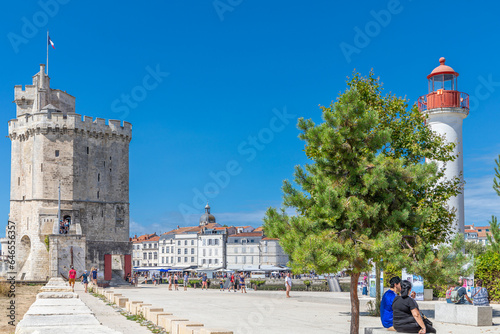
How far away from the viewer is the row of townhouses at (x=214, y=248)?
104 metres

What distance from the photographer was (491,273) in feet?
70.8

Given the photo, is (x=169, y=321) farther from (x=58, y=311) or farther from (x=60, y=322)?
(x=60, y=322)

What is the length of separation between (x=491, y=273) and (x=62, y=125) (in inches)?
1522

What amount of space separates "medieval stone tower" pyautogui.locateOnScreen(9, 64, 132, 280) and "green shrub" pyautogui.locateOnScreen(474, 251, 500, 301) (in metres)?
33.0

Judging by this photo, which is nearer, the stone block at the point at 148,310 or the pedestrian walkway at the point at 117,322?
the pedestrian walkway at the point at 117,322

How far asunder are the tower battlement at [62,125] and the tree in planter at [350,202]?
39692 mm

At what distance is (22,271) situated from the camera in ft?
159

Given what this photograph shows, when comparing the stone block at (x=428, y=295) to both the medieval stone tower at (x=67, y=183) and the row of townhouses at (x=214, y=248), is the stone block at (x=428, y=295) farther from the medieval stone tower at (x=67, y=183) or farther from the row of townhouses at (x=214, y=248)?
the row of townhouses at (x=214, y=248)

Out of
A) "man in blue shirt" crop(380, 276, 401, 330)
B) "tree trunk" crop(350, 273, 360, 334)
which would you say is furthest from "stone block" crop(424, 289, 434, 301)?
"man in blue shirt" crop(380, 276, 401, 330)

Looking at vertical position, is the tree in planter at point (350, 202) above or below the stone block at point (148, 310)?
above

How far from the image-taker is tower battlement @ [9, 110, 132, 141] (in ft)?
159

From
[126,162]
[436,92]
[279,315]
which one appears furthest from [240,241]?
[279,315]

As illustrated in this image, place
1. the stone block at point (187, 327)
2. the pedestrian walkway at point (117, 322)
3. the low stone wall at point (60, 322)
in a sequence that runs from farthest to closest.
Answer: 1. the pedestrian walkway at point (117, 322)
2. the stone block at point (187, 327)
3. the low stone wall at point (60, 322)

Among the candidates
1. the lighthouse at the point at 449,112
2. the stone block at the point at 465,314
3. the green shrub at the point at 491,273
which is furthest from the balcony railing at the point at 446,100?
the stone block at the point at 465,314
